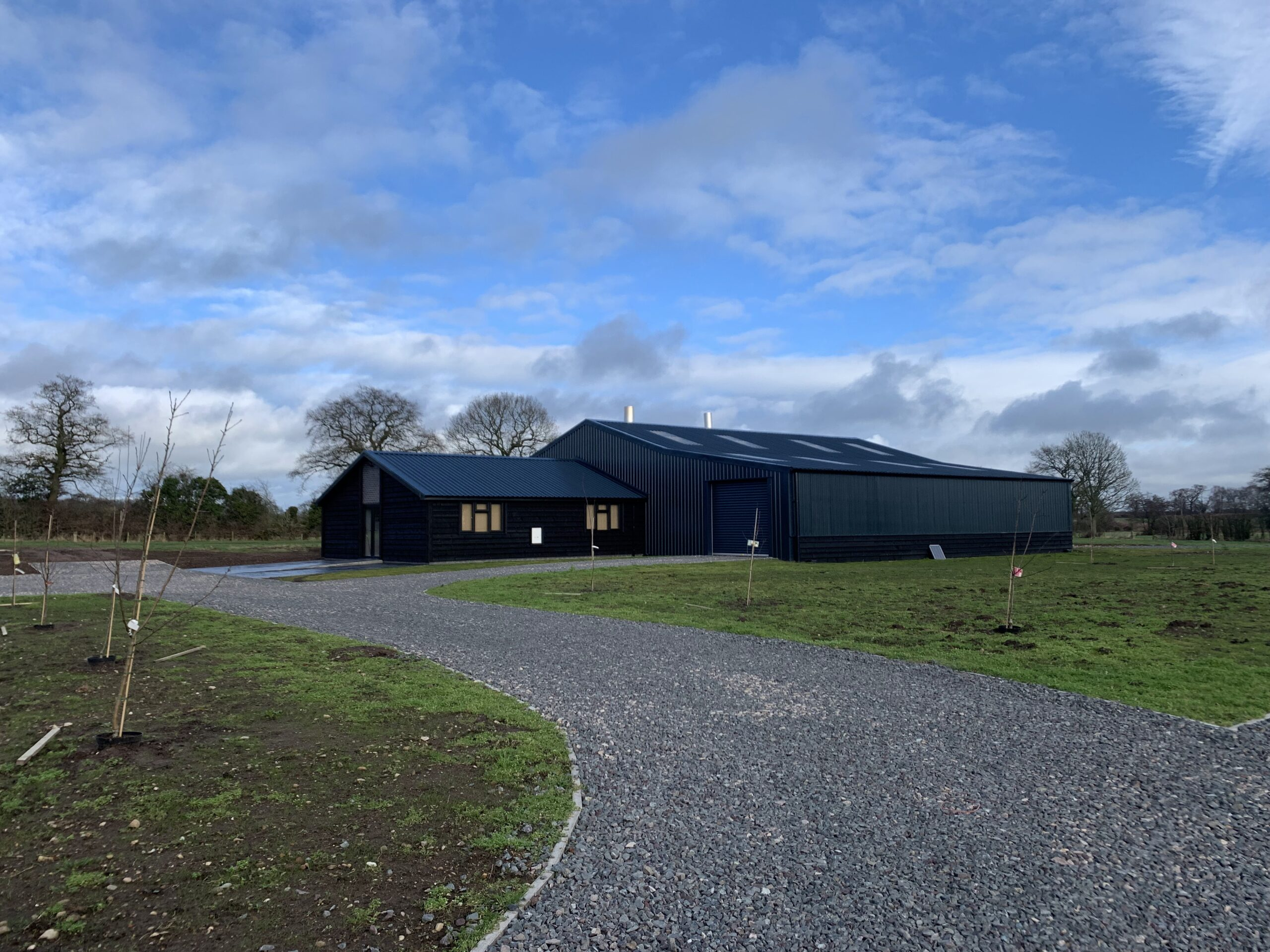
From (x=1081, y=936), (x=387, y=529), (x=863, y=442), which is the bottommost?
(x=1081, y=936)

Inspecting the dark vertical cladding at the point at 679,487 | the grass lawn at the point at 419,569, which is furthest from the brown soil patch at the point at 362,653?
the dark vertical cladding at the point at 679,487

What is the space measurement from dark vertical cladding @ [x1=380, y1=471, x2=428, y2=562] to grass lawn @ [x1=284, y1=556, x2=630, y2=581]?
127 cm

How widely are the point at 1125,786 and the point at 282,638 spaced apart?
31.7 ft

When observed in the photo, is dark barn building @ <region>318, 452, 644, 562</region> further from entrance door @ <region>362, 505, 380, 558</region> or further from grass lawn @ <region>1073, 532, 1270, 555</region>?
grass lawn @ <region>1073, 532, 1270, 555</region>

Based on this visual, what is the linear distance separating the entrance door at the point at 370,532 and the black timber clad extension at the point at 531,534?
15.2ft

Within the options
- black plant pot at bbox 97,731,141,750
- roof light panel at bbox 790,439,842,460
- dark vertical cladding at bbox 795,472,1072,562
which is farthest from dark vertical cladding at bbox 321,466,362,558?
black plant pot at bbox 97,731,141,750

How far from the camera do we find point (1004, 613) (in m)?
14.1

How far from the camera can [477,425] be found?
183 ft

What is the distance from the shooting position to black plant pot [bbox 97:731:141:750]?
586cm

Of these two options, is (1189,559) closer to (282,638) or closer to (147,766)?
(282,638)

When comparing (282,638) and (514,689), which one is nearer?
(514,689)

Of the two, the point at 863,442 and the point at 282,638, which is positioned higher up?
the point at 863,442

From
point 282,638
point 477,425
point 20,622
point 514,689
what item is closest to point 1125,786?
point 514,689

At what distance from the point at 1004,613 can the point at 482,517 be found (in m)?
19.3
